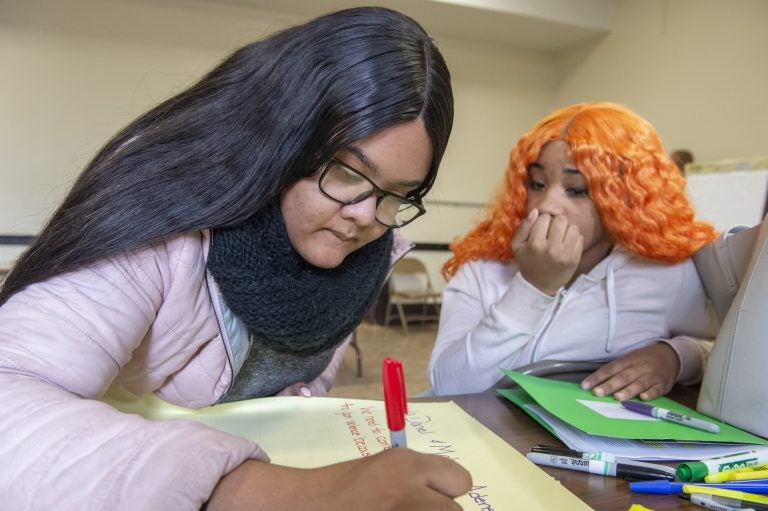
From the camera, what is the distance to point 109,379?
1.47 ft

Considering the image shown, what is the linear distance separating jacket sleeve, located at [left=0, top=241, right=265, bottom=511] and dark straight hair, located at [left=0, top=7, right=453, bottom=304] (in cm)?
8

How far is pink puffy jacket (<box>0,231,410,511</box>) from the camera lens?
1.01 feet

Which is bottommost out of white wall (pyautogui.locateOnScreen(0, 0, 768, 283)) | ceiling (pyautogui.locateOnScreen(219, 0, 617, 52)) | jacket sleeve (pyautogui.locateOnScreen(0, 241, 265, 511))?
jacket sleeve (pyautogui.locateOnScreen(0, 241, 265, 511))

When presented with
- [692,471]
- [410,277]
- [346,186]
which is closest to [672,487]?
[692,471]

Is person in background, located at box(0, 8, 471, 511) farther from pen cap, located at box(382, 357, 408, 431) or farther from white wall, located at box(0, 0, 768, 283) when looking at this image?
white wall, located at box(0, 0, 768, 283)

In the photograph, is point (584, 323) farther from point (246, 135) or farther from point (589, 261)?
point (246, 135)

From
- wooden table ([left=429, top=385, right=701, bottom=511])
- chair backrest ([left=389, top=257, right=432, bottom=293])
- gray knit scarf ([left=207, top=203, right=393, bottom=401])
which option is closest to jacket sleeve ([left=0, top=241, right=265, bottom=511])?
gray knit scarf ([left=207, top=203, right=393, bottom=401])

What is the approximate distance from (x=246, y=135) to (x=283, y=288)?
0.18m

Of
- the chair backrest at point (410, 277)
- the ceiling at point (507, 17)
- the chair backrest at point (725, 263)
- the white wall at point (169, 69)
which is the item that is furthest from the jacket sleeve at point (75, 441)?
the chair backrest at point (410, 277)

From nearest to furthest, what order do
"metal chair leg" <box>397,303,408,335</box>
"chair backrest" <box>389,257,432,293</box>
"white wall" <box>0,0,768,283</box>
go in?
"white wall" <box>0,0,768,283</box> < "metal chair leg" <box>397,303,408,335</box> < "chair backrest" <box>389,257,432,293</box>

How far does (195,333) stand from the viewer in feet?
1.87

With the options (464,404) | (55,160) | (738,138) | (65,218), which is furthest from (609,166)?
(55,160)

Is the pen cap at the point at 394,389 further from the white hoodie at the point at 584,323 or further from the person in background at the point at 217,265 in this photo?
the white hoodie at the point at 584,323

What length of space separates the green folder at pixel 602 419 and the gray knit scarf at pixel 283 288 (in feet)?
0.78
